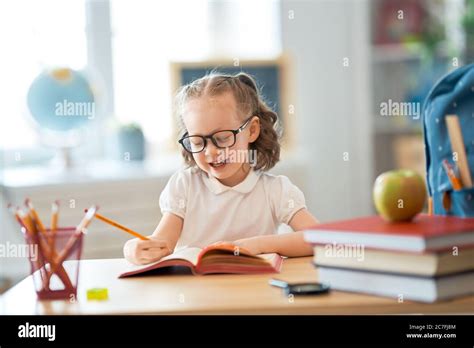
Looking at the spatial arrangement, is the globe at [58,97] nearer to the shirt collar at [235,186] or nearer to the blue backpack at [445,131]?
the shirt collar at [235,186]

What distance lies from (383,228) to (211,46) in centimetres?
266

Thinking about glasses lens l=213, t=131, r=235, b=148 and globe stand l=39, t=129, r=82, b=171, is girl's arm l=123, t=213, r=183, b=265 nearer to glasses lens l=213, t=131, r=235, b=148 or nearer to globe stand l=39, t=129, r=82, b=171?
glasses lens l=213, t=131, r=235, b=148

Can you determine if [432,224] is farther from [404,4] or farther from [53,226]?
[404,4]

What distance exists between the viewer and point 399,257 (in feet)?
3.49

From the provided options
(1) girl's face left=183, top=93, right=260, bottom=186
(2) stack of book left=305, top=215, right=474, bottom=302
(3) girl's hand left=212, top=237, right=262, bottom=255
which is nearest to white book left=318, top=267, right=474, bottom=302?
(2) stack of book left=305, top=215, right=474, bottom=302

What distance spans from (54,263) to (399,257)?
48cm

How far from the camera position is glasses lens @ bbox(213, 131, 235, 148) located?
138cm

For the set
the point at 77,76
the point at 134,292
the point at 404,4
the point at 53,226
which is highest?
the point at 404,4

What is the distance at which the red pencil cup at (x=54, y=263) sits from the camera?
45.0 inches

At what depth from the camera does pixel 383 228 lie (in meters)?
1.10

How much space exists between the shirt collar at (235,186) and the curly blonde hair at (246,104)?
2 cm

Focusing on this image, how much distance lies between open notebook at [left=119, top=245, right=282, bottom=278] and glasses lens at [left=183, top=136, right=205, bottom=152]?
0.20 metres

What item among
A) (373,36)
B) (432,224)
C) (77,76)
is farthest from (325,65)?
(432,224)

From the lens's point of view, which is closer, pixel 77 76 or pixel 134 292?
pixel 134 292
